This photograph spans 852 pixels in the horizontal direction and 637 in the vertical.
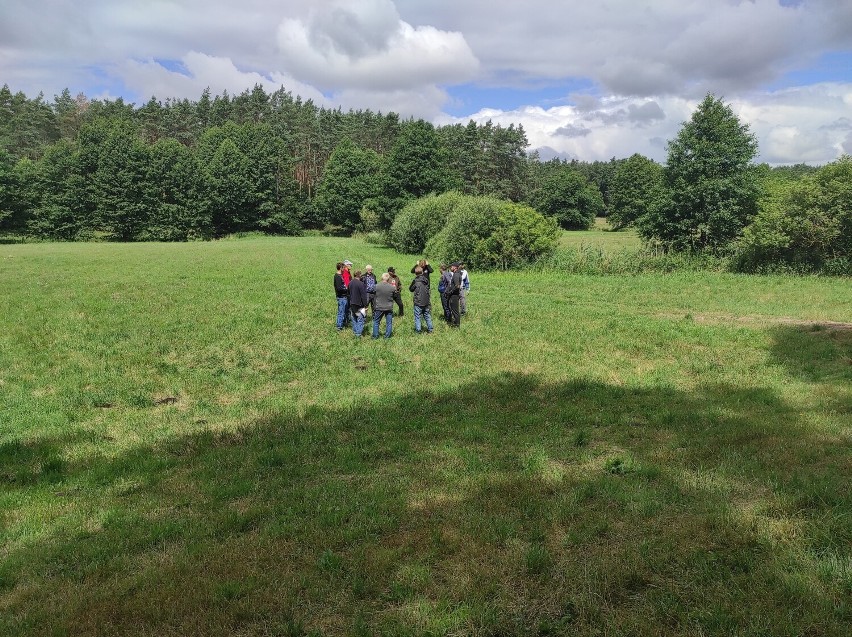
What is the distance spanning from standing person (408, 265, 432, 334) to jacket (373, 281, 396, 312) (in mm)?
644

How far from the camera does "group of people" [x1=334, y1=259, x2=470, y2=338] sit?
46.8ft

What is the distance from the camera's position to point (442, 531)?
5152 millimetres

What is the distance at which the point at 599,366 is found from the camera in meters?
11.7

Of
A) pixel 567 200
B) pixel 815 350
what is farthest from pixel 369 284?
pixel 567 200

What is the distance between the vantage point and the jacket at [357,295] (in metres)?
14.6

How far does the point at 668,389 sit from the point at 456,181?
205 ft

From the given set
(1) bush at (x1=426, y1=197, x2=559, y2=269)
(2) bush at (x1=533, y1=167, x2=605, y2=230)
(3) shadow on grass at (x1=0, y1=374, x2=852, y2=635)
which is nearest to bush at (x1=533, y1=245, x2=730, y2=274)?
(1) bush at (x1=426, y1=197, x2=559, y2=269)

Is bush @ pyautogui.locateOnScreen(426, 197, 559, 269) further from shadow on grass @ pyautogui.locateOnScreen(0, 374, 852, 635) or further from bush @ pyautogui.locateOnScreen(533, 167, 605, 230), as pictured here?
bush @ pyautogui.locateOnScreen(533, 167, 605, 230)

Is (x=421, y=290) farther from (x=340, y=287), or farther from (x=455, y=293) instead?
(x=340, y=287)

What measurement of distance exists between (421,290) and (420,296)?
0.61 ft

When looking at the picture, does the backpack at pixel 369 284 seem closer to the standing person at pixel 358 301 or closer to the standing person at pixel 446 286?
the standing person at pixel 358 301

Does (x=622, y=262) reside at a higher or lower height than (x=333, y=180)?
lower

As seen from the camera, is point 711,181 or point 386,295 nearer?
point 386,295

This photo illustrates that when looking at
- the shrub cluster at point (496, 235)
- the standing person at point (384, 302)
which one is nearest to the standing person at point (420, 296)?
the standing person at point (384, 302)
